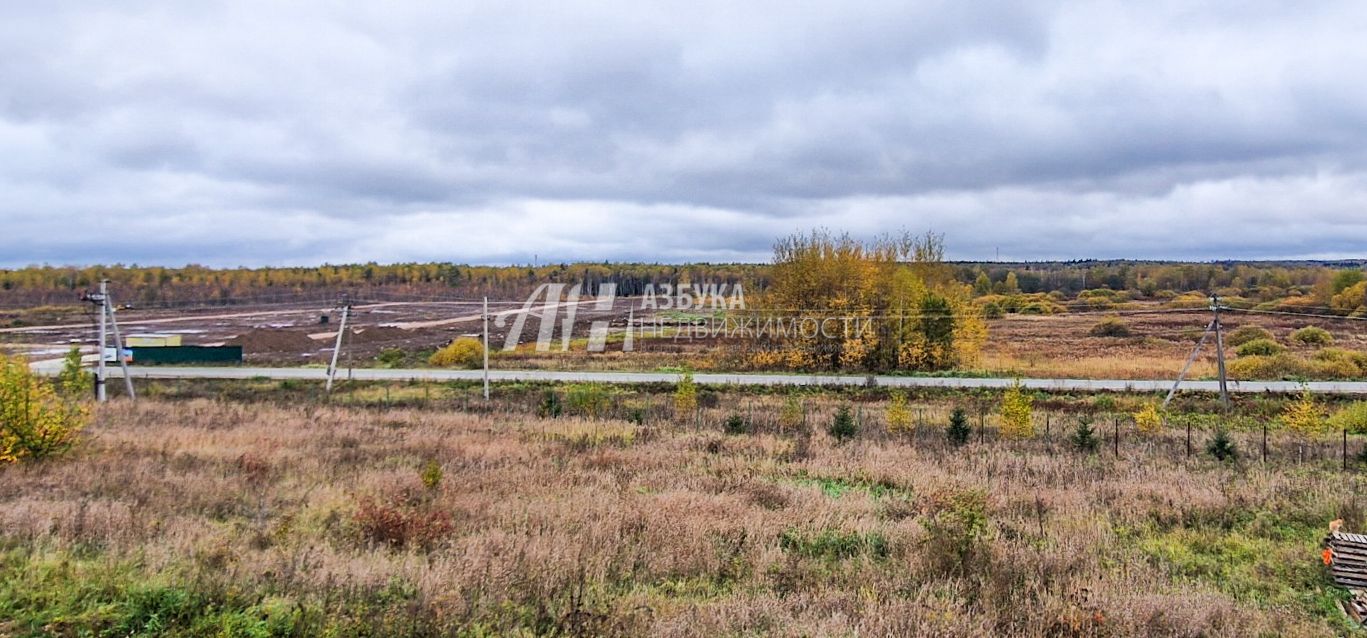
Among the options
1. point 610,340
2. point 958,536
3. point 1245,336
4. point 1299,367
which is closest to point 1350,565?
point 958,536

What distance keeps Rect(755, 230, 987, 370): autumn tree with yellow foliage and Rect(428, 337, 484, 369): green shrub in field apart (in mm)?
17028

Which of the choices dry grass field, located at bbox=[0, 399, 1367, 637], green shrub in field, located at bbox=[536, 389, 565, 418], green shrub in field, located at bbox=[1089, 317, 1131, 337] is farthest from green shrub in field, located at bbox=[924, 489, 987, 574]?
green shrub in field, located at bbox=[1089, 317, 1131, 337]

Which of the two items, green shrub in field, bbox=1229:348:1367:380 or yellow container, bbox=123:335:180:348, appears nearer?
green shrub in field, bbox=1229:348:1367:380

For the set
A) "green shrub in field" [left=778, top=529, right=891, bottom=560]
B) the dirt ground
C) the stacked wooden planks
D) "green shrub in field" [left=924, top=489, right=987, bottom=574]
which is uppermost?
"green shrub in field" [left=924, top=489, right=987, bottom=574]

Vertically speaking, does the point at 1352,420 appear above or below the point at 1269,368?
above

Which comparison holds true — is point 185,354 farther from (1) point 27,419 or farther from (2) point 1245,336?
Answer: (2) point 1245,336

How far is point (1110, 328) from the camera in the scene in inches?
2402

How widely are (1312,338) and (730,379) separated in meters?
43.7

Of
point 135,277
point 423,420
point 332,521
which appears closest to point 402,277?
point 135,277

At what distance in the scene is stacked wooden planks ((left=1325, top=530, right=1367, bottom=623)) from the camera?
679cm

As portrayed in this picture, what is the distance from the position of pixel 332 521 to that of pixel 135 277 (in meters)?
151

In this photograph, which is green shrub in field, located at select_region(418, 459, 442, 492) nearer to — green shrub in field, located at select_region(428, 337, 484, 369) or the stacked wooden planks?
the stacked wooden planks

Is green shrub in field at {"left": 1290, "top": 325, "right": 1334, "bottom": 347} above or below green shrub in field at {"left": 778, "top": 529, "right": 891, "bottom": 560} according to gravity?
below

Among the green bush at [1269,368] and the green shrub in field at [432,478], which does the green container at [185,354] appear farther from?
the green bush at [1269,368]
